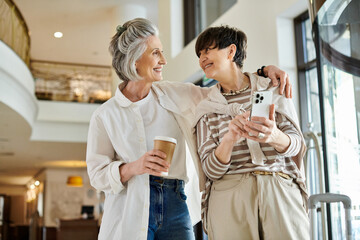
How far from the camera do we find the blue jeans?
7.12 ft

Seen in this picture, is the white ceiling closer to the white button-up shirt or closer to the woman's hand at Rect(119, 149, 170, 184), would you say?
the white button-up shirt

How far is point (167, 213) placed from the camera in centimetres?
219

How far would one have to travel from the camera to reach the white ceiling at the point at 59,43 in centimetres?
1103

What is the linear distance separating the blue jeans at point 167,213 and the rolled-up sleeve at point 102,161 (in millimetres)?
163

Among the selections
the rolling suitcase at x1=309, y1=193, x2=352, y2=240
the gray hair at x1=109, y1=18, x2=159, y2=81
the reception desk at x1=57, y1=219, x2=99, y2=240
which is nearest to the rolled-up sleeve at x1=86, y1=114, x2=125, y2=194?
the gray hair at x1=109, y1=18, x2=159, y2=81

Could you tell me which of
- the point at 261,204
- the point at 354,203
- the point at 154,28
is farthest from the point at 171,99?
the point at 354,203

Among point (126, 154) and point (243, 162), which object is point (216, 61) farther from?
point (126, 154)

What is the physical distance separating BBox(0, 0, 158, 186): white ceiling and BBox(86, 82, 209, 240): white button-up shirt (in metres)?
7.16

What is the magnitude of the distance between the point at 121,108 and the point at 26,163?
→ 15574 mm

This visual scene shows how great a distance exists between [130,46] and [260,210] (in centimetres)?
98

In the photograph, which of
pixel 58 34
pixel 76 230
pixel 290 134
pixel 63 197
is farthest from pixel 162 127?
pixel 63 197

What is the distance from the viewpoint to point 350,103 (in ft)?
5.95

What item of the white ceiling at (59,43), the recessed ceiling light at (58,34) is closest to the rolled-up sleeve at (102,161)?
the white ceiling at (59,43)

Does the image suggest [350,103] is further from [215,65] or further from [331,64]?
[215,65]
